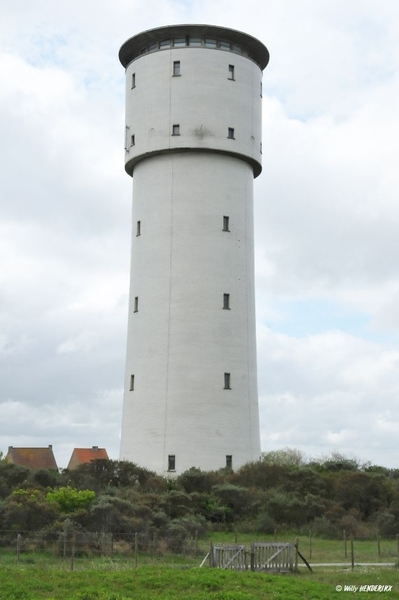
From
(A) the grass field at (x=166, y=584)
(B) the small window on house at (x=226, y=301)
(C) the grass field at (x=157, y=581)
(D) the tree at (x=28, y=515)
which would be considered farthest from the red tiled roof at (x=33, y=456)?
(A) the grass field at (x=166, y=584)

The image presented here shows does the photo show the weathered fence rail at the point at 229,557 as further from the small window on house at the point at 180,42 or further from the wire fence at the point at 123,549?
the small window on house at the point at 180,42

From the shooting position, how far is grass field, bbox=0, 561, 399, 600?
1866cm

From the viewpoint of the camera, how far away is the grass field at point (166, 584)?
18656 millimetres

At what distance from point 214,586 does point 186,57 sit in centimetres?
2690

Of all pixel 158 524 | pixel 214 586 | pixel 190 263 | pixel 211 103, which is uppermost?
pixel 211 103

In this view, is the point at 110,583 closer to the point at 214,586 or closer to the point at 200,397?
the point at 214,586

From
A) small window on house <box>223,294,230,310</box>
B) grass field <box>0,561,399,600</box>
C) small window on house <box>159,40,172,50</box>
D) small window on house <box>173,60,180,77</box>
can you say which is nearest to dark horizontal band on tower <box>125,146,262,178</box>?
small window on house <box>173,60,180,77</box>

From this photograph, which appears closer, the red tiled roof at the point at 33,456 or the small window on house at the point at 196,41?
the small window on house at the point at 196,41

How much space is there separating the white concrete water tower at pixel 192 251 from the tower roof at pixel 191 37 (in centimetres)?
6

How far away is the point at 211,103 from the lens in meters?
41.3

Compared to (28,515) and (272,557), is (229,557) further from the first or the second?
(28,515)

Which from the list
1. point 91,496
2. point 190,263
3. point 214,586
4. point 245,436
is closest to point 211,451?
point 245,436

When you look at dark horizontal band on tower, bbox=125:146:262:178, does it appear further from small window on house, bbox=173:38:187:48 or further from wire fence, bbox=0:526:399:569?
wire fence, bbox=0:526:399:569

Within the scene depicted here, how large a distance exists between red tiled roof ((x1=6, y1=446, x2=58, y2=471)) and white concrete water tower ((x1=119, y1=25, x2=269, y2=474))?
96.6 ft
